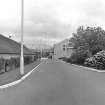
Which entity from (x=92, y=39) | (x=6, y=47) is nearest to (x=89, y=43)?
(x=92, y=39)

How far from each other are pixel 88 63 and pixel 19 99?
21.9 meters

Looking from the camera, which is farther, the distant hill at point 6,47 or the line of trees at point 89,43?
the line of trees at point 89,43

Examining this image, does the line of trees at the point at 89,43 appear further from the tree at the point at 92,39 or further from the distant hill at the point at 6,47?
the distant hill at the point at 6,47

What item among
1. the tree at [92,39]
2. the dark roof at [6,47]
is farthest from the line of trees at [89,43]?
the dark roof at [6,47]

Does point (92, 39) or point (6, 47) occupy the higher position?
point (92, 39)

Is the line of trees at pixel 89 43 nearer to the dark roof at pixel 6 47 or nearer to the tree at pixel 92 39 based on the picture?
the tree at pixel 92 39

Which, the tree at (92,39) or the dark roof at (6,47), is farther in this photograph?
the tree at (92,39)

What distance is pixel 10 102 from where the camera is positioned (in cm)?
594

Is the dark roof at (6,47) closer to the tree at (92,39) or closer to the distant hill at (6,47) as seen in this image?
the distant hill at (6,47)

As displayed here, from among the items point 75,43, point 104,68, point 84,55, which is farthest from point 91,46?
point 104,68

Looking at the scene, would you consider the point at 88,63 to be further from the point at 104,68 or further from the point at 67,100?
the point at 67,100

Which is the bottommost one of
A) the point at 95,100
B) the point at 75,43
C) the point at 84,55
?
the point at 95,100

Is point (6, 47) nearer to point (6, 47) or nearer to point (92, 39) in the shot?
point (6, 47)

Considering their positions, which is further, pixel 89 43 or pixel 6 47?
pixel 89 43
